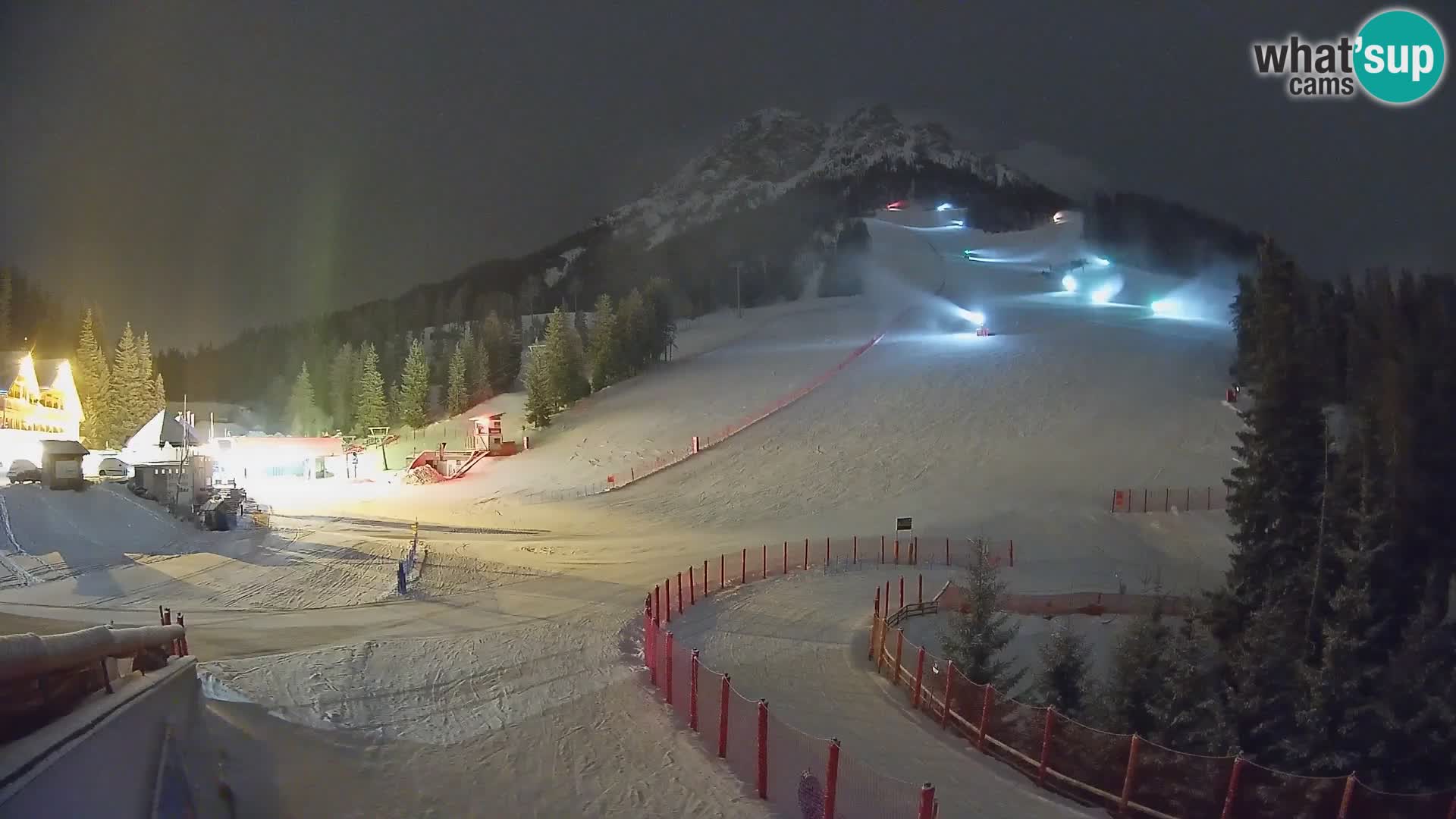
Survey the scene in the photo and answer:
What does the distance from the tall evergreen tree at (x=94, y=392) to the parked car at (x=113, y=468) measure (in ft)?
95.8

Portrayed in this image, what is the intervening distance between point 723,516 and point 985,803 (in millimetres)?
25160

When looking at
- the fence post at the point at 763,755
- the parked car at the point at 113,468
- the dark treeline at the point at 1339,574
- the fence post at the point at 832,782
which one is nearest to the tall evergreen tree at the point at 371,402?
the parked car at the point at 113,468

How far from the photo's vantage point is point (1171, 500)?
35094 millimetres

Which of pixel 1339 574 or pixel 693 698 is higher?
pixel 1339 574

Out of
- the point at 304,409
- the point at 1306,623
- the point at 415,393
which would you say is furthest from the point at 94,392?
the point at 1306,623

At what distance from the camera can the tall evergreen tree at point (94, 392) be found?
63.6 metres

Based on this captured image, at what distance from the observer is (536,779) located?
Answer: 9820 millimetres

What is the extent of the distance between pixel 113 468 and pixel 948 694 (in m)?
39.9

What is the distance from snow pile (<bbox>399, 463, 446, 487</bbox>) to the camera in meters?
46.8

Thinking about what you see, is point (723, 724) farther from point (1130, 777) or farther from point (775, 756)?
point (1130, 777)

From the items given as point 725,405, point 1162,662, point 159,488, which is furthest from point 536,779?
point 725,405

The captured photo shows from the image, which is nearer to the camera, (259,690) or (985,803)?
(985,803)

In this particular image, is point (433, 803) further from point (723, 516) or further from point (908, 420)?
point (908, 420)

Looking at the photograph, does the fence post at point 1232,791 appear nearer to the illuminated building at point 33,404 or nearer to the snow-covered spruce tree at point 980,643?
the snow-covered spruce tree at point 980,643
